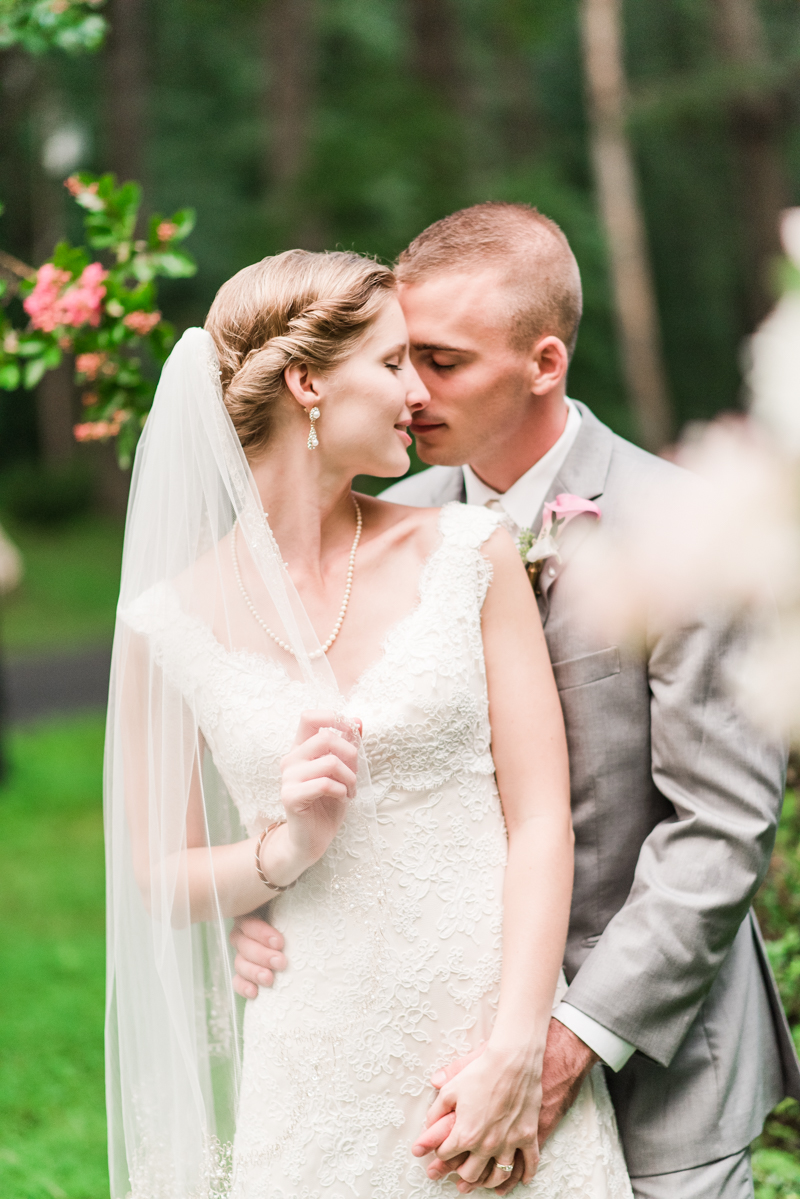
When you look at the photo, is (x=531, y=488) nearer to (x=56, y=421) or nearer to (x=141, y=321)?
(x=141, y=321)

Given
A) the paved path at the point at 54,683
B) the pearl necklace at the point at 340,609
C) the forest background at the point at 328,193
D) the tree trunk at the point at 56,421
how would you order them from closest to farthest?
1. the pearl necklace at the point at 340,609
2. the forest background at the point at 328,193
3. the paved path at the point at 54,683
4. the tree trunk at the point at 56,421

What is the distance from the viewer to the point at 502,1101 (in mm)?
1967

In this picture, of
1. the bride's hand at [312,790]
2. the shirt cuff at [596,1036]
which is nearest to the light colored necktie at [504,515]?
the bride's hand at [312,790]

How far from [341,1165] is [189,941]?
1.58 feet

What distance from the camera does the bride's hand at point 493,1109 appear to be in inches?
77.0

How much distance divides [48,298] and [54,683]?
11.0m

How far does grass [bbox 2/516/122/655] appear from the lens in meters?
16.6

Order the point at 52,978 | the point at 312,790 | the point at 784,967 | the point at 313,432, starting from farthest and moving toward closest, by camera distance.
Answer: the point at 52,978 → the point at 784,967 → the point at 313,432 → the point at 312,790

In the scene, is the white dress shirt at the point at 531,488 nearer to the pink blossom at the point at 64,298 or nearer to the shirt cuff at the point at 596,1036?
the shirt cuff at the point at 596,1036

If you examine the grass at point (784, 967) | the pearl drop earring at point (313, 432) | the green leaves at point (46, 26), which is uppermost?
the green leaves at point (46, 26)

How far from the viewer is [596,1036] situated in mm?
2104

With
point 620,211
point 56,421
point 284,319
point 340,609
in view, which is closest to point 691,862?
point 340,609

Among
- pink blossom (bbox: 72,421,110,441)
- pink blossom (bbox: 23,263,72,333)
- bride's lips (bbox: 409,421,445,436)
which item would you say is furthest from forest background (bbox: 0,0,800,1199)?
bride's lips (bbox: 409,421,445,436)

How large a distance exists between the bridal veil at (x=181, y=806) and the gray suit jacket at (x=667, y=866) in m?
0.46
